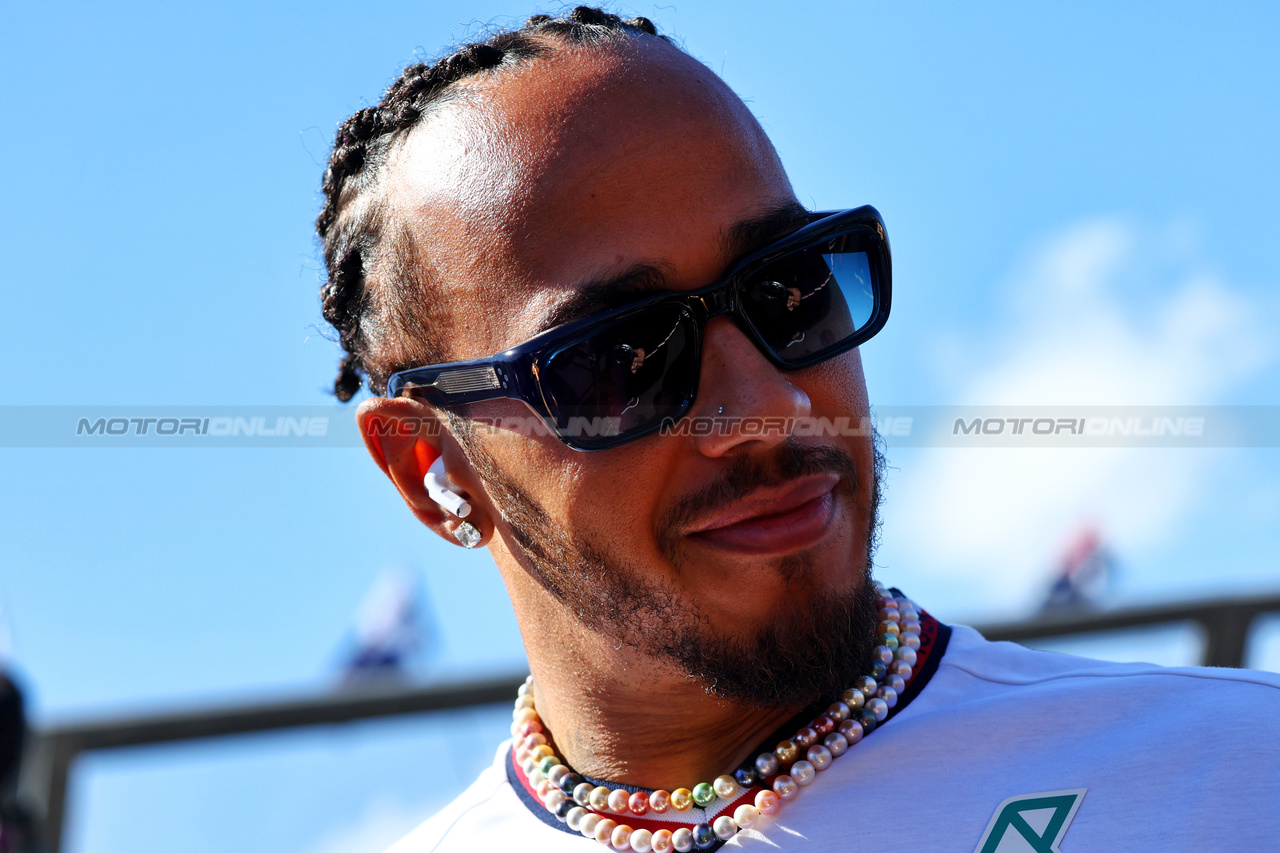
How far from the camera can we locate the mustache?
5.80ft

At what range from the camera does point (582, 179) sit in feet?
6.25

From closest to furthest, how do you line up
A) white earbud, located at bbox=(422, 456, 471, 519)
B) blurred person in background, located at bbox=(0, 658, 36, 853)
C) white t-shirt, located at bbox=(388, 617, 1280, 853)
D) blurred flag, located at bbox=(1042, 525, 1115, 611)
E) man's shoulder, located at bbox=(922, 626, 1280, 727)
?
white t-shirt, located at bbox=(388, 617, 1280, 853) < man's shoulder, located at bbox=(922, 626, 1280, 727) < white earbud, located at bbox=(422, 456, 471, 519) < blurred person in background, located at bbox=(0, 658, 36, 853) < blurred flag, located at bbox=(1042, 525, 1115, 611)

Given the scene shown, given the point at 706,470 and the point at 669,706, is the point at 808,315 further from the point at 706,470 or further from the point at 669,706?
the point at 669,706

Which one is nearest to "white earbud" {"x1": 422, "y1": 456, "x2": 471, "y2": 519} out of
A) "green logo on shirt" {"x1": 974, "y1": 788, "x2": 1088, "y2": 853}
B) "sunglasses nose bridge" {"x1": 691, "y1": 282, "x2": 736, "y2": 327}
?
"sunglasses nose bridge" {"x1": 691, "y1": 282, "x2": 736, "y2": 327}

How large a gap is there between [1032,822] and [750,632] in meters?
0.51

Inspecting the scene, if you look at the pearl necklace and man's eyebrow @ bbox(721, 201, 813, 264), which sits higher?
man's eyebrow @ bbox(721, 201, 813, 264)

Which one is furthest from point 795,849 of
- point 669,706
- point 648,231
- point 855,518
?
point 648,231

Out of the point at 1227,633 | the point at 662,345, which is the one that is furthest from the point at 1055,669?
the point at 1227,633

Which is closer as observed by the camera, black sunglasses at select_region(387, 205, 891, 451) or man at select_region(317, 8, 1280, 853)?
man at select_region(317, 8, 1280, 853)

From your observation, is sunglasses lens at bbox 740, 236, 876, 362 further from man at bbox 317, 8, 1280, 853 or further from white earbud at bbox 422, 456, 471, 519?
white earbud at bbox 422, 456, 471, 519

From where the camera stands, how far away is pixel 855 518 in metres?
1.88

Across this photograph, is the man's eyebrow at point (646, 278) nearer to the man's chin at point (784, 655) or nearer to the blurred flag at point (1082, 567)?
the man's chin at point (784, 655)

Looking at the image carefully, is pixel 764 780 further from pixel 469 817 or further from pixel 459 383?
pixel 459 383

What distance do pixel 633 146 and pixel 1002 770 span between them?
121 cm
